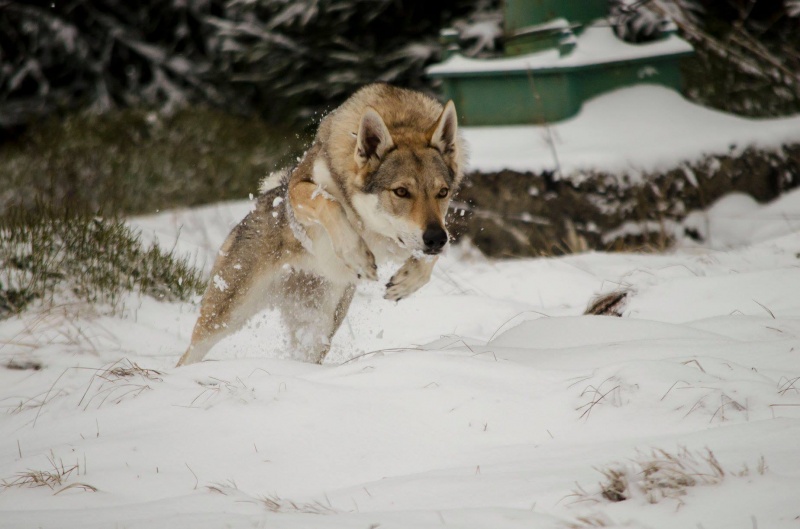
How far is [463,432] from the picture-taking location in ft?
9.18

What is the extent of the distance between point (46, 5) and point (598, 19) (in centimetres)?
922

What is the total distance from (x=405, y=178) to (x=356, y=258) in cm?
51

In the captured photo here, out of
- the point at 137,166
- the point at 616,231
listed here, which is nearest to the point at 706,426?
the point at 616,231

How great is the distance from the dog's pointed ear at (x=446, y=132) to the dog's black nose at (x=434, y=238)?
2.18 ft

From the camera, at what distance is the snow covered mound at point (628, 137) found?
6.95 meters

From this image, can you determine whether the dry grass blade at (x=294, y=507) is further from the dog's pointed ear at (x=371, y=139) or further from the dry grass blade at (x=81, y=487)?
the dog's pointed ear at (x=371, y=139)

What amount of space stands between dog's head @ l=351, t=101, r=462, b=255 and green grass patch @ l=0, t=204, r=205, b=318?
1.94 m

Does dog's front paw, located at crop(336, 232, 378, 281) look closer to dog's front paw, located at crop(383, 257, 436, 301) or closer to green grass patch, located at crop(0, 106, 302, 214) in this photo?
dog's front paw, located at crop(383, 257, 436, 301)

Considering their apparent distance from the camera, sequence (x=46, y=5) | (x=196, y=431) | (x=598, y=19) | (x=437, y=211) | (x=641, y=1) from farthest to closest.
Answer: (x=46, y=5)
(x=598, y=19)
(x=641, y=1)
(x=437, y=211)
(x=196, y=431)

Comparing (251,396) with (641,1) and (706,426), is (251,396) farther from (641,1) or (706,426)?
(641,1)

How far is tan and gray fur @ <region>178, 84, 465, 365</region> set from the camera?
419cm

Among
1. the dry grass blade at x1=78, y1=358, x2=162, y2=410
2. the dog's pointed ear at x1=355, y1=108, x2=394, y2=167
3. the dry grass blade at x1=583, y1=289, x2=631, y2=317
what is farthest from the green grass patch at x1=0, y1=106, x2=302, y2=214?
the dry grass blade at x1=583, y1=289, x2=631, y2=317

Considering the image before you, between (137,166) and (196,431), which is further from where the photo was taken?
(137,166)

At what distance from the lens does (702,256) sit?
5371 millimetres
